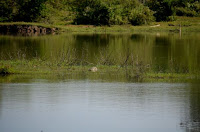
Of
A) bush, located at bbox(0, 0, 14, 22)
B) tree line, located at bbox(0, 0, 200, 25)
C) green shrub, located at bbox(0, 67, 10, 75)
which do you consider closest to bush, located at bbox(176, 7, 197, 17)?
tree line, located at bbox(0, 0, 200, 25)

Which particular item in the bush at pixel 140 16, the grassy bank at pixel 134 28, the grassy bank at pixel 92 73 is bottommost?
the grassy bank at pixel 92 73

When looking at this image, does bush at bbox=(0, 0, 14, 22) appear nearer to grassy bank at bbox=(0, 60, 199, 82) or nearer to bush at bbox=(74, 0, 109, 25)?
bush at bbox=(74, 0, 109, 25)

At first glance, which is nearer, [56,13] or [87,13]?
[87,13]

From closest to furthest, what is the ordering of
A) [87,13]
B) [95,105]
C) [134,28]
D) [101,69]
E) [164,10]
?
1. [95,105]
2. [101,69]
3. [134,28]
4. [87,13]
5. [164,10]

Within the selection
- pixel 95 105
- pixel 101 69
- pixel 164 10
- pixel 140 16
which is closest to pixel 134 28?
pixel 140 16

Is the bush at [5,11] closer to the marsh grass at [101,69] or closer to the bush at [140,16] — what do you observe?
the bush at [140,16]

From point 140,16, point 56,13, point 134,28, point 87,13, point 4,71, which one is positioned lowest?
point 4,71

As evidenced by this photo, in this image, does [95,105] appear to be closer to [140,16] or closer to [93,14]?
[93,14]

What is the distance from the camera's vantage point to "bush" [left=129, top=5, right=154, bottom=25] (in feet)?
228

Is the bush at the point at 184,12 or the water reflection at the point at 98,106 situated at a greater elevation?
the bush at the point at 184,12

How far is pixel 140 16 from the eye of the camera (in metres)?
69.4

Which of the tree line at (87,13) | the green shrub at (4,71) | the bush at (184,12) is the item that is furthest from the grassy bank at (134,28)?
the green shrub at (4,71)

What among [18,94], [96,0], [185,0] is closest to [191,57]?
[18,94]

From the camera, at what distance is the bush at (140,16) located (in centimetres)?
6956
